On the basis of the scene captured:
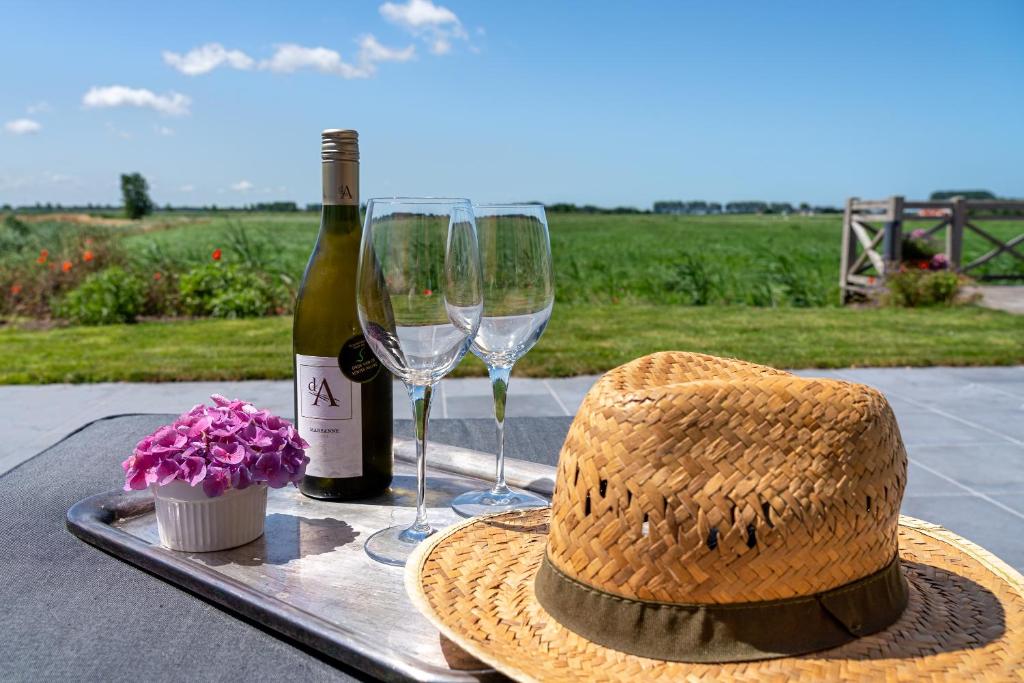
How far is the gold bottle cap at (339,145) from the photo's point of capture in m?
1.42

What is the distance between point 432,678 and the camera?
2.99ft

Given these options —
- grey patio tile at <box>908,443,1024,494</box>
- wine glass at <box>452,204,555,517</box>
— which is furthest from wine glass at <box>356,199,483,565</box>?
grey patio tile at <box>908,443,1024,494</box>

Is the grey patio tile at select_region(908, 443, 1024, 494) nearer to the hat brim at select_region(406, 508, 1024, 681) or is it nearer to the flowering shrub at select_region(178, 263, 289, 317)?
the hat brim at select_region(406, 508, 1024, 681)

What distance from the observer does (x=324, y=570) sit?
1.25 metres

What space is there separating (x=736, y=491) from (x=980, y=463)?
12.2ft

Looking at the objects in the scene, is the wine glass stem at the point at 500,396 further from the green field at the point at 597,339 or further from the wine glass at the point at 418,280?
the green field at the point at 597,339

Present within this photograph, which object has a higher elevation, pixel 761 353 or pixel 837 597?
pixel 837 597

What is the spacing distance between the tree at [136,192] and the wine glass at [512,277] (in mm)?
72316

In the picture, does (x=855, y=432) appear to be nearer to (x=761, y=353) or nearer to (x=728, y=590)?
(x=728, y=590)

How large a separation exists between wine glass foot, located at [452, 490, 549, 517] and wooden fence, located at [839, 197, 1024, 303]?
10.2 metres

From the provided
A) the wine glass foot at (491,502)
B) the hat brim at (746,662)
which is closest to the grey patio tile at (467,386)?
the wine glass foot at (491,502)

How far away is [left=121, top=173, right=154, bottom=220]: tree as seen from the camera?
67.9 meters

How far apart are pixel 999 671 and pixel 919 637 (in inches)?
3.7

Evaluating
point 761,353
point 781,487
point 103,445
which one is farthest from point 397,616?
point 761,353
